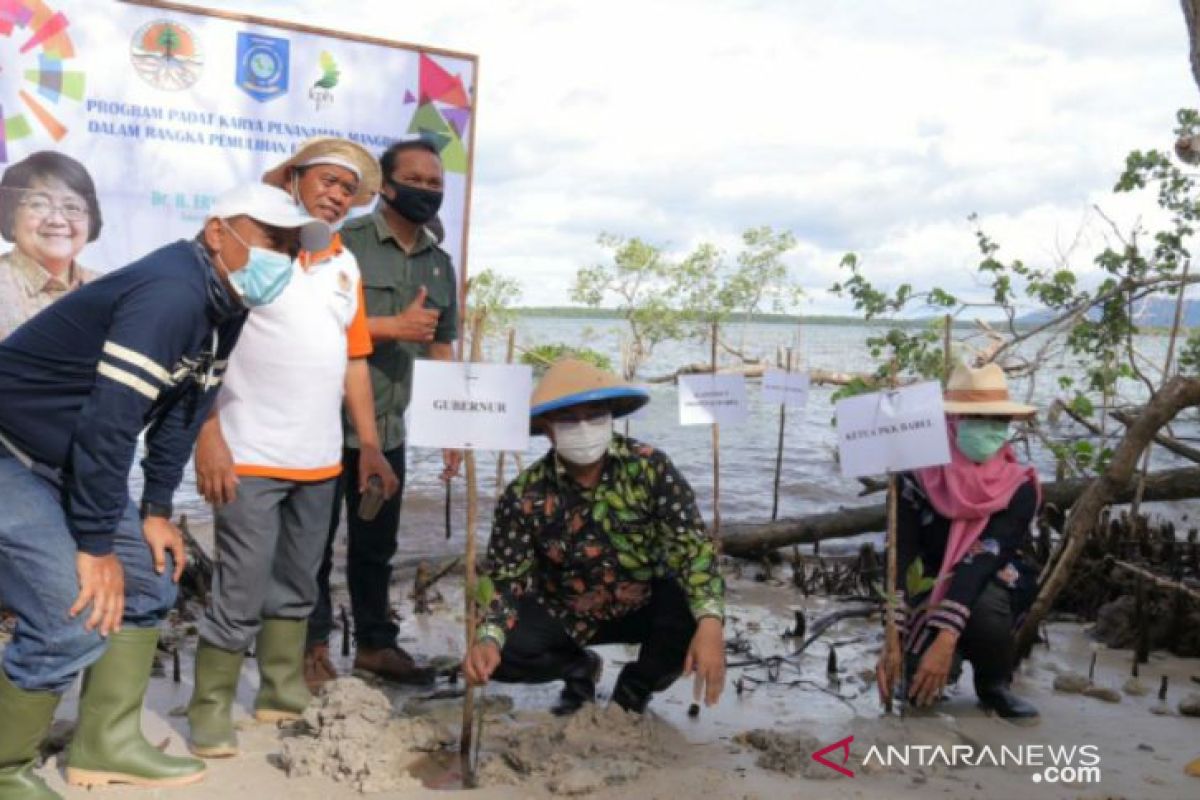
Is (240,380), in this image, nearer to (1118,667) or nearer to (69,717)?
(69,717)

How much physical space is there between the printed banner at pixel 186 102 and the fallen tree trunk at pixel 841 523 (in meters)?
2.63

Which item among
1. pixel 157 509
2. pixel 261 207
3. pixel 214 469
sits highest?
pixel 261 207

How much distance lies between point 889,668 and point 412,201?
256 centimetres

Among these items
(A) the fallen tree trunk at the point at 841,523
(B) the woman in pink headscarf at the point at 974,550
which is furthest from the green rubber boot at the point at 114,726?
(A) the fallen tree trunk at the point at 841,523

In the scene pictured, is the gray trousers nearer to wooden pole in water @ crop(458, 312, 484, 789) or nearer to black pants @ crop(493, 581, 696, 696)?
wooden pole in water @ crop(458, 312, 484, 789)

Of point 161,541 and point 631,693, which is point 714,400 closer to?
point 631,693

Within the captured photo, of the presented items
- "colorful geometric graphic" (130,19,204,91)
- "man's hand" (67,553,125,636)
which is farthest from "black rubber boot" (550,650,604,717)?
"colorful geometric graphic" (130,19,204,91)

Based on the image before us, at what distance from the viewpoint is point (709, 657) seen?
11.3 feet

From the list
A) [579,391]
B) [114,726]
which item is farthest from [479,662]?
[114,726]

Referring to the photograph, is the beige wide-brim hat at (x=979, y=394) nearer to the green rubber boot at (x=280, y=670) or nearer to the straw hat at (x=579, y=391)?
the straw hat at (x=579, y=391)

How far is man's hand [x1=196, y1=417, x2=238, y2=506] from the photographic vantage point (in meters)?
3.33

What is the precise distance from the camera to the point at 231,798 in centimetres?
304

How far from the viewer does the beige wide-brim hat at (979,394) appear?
4098 millimetres

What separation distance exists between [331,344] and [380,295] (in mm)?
808
